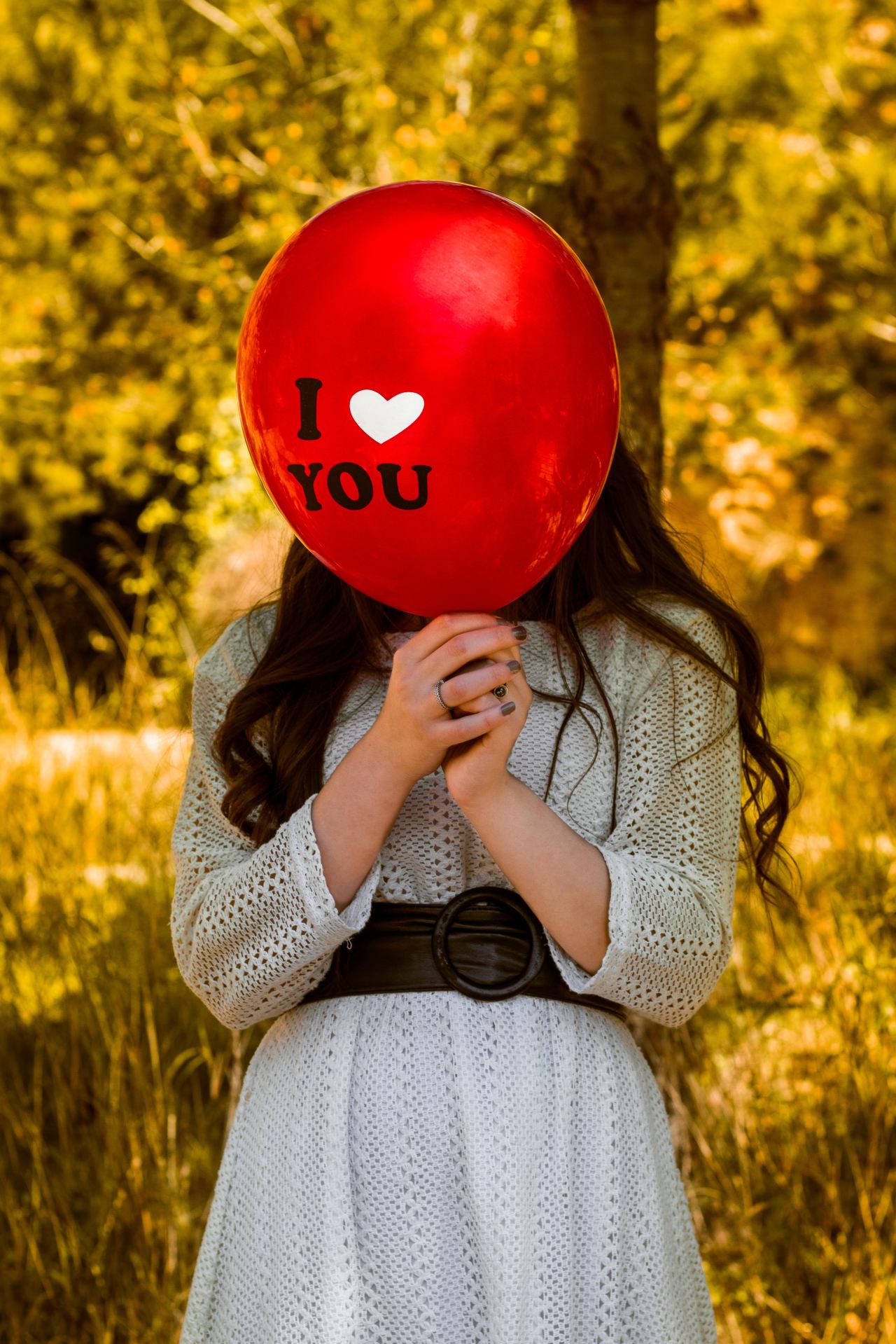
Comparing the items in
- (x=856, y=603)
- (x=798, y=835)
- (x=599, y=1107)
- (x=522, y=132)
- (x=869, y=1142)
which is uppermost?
(x=599, y=1107)

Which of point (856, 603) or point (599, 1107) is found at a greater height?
point (599, 1107)

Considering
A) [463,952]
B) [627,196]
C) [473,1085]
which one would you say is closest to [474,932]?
[463,952]

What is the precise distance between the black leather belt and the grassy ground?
3.17 ft

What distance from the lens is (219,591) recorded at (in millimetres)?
6895

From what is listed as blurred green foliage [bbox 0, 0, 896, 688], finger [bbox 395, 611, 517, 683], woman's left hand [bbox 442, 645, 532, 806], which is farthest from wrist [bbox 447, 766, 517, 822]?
blurred green foliage [bbox 0, 0, 896, 688]

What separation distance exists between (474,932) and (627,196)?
55.1 inches

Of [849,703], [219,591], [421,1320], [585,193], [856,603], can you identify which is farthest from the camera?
[856,603]

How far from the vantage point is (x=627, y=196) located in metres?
2.25

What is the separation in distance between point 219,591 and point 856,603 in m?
3.47

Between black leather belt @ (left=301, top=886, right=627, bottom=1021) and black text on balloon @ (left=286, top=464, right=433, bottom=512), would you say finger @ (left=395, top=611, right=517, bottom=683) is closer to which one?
black text on balloon @ (left=286, top=464, right=433, bottom=512)

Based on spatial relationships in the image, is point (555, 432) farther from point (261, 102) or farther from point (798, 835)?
point (261, 102)

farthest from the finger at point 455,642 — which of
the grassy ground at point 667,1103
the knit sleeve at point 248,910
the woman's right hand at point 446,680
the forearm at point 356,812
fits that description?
the grassy ground at point 667,1103

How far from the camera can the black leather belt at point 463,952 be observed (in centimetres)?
133

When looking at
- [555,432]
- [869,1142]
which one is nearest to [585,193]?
[555,432]
